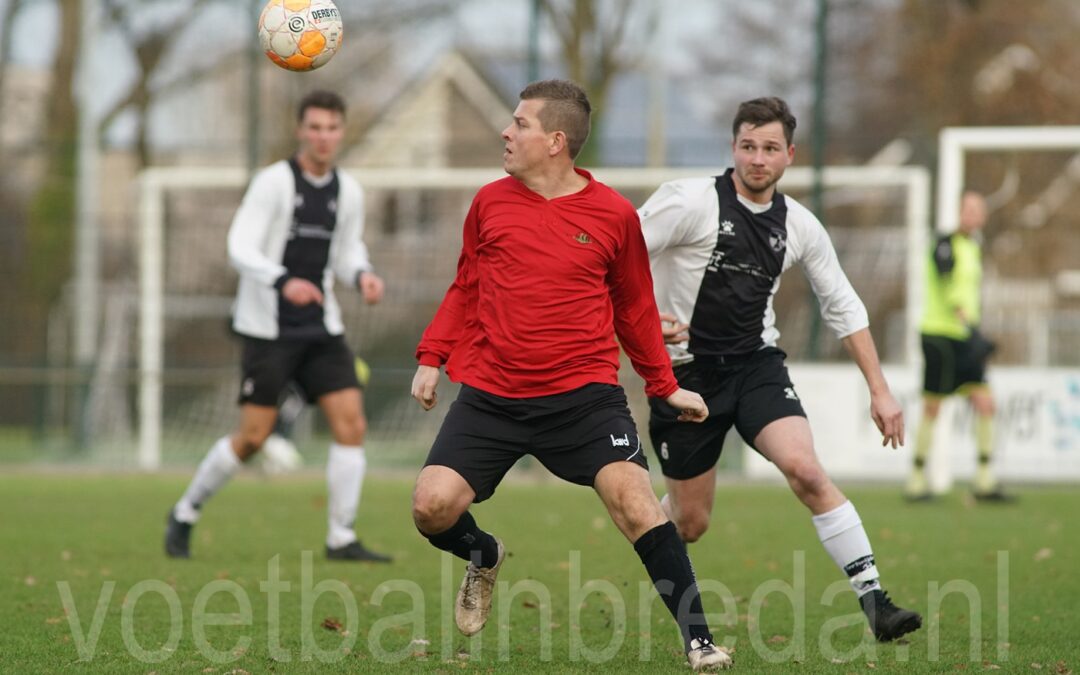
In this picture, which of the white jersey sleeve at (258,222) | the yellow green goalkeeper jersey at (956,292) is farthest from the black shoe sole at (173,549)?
the yellow green goalkeeper jersey at (956,292)

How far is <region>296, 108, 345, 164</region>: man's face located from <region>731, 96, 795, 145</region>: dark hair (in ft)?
9.68

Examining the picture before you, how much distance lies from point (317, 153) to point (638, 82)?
1531 cm

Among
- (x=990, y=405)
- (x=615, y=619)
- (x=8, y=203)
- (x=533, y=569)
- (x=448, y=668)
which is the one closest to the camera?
(x=448, y=668)

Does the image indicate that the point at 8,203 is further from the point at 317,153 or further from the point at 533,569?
the point at 533,569

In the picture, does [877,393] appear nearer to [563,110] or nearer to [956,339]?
[563,110]

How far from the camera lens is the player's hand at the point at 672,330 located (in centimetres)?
609

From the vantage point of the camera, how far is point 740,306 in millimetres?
6398

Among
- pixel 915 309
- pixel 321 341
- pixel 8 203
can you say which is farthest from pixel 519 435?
pixel 8 203

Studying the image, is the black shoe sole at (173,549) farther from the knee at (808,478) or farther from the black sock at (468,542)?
the knee at (808,478)

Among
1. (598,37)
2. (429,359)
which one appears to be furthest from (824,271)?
(598,37)

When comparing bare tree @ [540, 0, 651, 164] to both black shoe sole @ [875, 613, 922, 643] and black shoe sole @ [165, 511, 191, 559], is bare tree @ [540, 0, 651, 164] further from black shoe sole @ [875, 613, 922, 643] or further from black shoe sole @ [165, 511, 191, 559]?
black shoe sole @ [875, 613, 922, 643]

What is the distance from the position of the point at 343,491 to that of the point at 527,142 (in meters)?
3.73

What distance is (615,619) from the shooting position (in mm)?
6543

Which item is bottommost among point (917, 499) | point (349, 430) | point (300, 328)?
point (917, 499)
